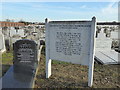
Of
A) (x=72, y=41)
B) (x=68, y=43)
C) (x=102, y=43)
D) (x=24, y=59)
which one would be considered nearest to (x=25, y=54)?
(x=24, y=59)

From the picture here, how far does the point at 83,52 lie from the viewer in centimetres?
338

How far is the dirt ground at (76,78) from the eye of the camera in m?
3.42

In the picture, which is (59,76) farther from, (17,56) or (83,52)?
(17,56)

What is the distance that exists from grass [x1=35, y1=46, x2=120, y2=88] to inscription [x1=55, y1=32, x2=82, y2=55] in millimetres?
862

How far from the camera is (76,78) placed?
3799mm

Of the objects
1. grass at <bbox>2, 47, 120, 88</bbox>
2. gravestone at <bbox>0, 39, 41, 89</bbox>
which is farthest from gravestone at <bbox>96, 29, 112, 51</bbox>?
gravestone at <bbox>0, 39, 41, 89</bbox>

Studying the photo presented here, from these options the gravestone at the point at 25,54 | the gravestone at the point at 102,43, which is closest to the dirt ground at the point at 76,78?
the gravestone at the point at 25,54

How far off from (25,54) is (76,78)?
6.96ft

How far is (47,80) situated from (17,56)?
5.56ft

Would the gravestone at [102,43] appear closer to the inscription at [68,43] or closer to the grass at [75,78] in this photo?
the grass at [75,78]

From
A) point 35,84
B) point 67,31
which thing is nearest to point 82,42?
point 67,31

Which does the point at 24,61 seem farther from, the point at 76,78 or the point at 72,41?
the point at 72,41

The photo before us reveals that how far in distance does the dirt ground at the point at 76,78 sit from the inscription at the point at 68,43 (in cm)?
86

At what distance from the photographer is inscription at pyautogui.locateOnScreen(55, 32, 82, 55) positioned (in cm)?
341
